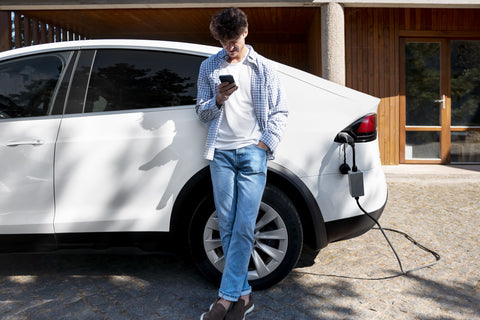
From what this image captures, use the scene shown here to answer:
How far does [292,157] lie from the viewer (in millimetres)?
3023

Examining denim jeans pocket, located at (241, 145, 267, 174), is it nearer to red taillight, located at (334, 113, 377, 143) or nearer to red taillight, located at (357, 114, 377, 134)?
red taillight, located at (334, 113, 377, 143)

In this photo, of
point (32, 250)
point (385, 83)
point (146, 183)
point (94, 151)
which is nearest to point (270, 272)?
point (146, 183)

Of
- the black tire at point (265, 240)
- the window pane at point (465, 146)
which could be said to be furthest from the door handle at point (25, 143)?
the window pane at point (465, 146)

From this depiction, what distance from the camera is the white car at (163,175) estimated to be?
3010 millimetres

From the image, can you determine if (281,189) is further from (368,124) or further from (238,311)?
(238,311)

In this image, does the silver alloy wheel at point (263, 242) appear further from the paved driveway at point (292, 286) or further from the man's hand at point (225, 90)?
the man's hand at point (225, 90)

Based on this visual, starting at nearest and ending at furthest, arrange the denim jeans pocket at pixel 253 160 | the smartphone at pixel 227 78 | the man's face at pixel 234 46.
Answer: the smartphone at pixel 227 78 → the man's face at pixel 234 46 → the denim jeans pocket at pixel 253 160

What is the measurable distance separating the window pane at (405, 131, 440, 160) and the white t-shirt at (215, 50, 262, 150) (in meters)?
7.29

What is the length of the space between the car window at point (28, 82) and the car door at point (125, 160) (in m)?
0.24

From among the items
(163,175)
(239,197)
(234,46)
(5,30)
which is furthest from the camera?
(5,30)

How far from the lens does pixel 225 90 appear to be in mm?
2467

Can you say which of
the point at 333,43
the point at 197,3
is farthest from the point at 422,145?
the point at 197,3

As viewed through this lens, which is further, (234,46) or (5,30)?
(5,30)

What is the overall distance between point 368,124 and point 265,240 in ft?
3.51
